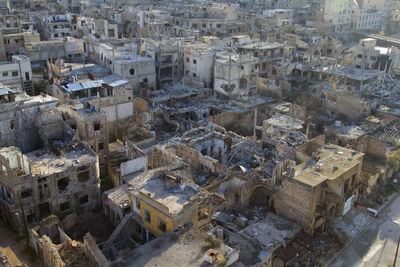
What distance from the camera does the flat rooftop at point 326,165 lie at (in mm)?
28609

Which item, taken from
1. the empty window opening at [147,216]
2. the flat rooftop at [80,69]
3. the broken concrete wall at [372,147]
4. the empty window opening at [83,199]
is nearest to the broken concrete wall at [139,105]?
the flat rooftop at [80,69]

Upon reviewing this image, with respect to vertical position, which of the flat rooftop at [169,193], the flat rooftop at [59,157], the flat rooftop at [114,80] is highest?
the flat rooftop at [114,80]

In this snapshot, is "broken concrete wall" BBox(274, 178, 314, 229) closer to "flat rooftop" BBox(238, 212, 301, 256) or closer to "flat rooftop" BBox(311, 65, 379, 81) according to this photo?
"flat rooftop" BBox(238, 212, 301, 256)

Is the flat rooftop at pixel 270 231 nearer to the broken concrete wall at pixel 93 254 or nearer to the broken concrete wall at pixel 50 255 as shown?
the broken concrete wall at pixel 93 254

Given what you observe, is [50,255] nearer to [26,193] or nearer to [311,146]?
[26,193]

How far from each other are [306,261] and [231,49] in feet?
124

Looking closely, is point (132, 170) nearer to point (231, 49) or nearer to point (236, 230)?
point (236, 230)

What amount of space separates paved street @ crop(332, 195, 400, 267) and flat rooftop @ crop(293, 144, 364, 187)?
484cm

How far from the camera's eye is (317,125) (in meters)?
44.1

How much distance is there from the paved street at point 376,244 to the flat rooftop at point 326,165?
4.84 meters

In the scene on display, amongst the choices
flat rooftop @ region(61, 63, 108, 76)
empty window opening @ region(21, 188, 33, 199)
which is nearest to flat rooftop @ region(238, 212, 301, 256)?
empty window opening @ region(21, 188, 33, 199)

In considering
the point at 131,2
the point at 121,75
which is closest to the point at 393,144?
the point at 121,75

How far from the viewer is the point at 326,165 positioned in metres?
30.6

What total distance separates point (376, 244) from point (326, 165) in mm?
6360
